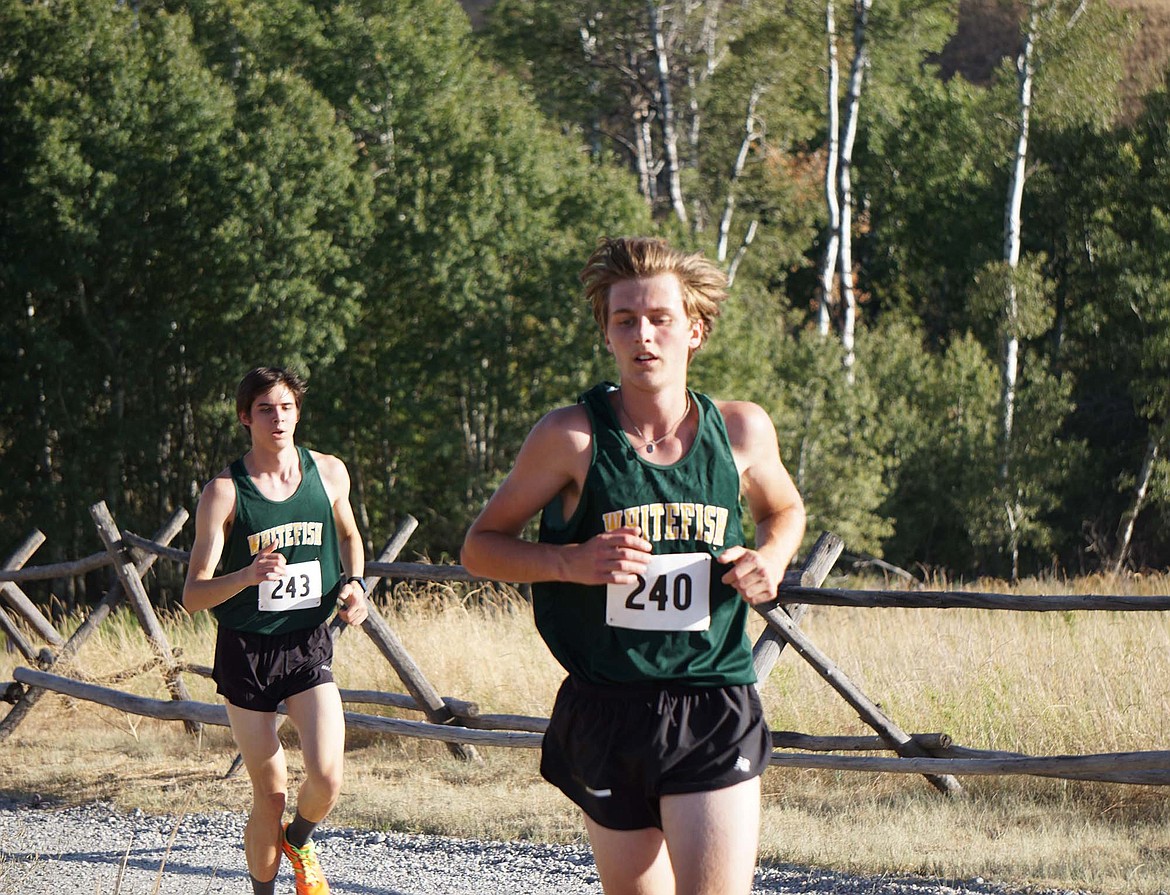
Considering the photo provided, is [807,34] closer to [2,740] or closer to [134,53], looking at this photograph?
[134,53]

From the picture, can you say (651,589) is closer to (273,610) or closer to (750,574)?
(750,574)

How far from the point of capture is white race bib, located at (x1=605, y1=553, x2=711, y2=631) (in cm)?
271

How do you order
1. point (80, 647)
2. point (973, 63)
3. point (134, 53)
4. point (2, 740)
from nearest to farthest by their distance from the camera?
point (2, 740)
point (80, 647)
point (134, 53)
point (973, 63)

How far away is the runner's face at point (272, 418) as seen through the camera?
4.49 m

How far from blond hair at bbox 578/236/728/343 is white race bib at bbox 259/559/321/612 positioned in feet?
6.12

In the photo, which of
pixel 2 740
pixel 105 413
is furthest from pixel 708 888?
pixel 105 413

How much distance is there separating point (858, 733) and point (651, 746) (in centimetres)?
423

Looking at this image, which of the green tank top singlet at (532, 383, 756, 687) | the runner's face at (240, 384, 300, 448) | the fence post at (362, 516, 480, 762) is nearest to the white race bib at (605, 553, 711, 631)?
the green tank top singlet at (532, 383, 756, 687)

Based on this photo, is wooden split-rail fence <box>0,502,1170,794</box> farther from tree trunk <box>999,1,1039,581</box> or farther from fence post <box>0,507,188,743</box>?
tree trunk <box>999,1,1039,581</box>

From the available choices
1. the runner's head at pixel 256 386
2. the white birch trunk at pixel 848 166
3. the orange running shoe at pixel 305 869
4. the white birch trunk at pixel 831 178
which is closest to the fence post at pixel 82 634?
the runner's head at pixel 256 386

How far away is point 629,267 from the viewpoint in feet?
9.21

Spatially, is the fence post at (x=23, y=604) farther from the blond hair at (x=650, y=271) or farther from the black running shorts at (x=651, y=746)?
the blond hair at (x=650, y=271)

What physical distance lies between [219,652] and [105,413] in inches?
904

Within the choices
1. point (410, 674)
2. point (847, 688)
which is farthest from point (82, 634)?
point (847, 688)
